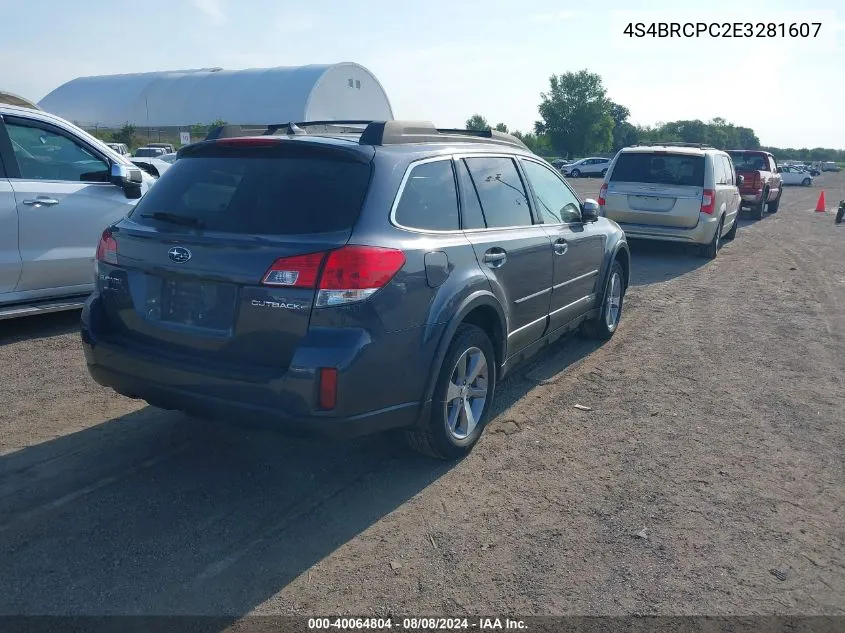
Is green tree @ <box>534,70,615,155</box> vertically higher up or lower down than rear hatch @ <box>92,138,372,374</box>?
higher up

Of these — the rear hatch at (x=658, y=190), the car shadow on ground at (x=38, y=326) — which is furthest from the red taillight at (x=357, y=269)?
the rear hatch at (x=658, y=190)

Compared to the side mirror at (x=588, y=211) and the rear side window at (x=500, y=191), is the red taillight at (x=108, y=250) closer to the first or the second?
the rear side window at (x=500, y=191)

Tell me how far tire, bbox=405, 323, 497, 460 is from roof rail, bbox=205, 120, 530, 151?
3.66 ft

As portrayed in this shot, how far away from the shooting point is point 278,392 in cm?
342

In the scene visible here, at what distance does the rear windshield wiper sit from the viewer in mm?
3826

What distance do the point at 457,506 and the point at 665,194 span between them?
30.2 ft

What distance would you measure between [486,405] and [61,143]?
15.8 ft

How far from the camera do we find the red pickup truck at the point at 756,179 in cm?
2066

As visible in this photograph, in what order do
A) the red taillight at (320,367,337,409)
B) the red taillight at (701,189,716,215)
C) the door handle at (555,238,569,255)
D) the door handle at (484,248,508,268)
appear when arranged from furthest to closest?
1. the red taillight at (701,189,716,215)
2. the door handle at (555,238,569,255)
3. the door handle at (484,248,508,268)
4. the red taillight at (320,367,337,409)

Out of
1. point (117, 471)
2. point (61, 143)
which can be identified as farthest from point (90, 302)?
point (61, 143)

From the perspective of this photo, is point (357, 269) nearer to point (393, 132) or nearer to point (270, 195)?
point (270, 195)

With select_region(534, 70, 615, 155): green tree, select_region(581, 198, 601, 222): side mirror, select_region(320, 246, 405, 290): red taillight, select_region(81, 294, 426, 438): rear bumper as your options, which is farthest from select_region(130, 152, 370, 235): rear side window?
select_region(534, 70, 615, 155): green tree

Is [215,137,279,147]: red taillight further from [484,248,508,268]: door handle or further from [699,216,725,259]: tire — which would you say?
[699,216,725,259]: tire

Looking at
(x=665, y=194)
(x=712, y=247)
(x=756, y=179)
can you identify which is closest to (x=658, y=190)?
(x=665, y=194)
